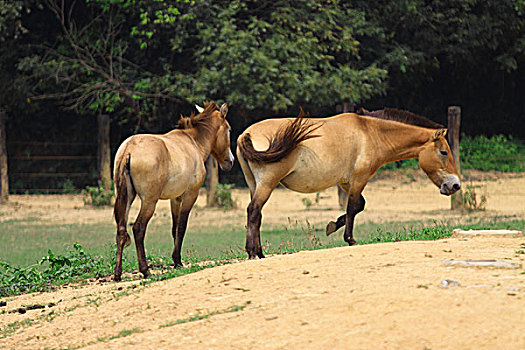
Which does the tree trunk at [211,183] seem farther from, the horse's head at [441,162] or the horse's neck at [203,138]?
the horse's head at [441,162]

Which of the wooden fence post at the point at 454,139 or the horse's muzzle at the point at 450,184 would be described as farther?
the wooden fence post at the point at 454,139

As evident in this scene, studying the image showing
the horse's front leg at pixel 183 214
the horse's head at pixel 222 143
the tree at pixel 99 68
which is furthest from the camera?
the tree at pixel 99 68

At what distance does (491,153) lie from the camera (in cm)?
2517

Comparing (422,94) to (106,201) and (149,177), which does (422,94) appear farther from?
(149,177)

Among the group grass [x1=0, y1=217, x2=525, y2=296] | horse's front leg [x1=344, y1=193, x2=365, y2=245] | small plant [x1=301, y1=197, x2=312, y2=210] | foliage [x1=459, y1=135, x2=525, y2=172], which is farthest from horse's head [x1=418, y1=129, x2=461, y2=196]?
foliage [x1=459, y1=135, x2=525, y2=172]

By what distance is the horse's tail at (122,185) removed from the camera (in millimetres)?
8859

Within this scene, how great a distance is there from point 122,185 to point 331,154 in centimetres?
263

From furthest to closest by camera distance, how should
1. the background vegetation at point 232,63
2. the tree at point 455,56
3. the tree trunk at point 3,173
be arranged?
1. the tree at point 455,56
2. the background vegetation at point 232,63
3. the tree trunk at point 3,173

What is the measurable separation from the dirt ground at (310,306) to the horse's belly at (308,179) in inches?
71.6

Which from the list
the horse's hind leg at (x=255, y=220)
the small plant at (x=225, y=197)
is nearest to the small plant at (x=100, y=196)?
the small plant at (x=225, y=197)

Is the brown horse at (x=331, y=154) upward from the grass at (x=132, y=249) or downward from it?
upward

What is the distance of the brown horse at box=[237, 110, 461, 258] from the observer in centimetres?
916

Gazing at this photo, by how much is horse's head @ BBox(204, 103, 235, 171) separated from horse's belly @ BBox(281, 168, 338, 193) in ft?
4.74

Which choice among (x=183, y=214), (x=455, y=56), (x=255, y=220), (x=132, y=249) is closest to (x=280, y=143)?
(x=255, y=220)
